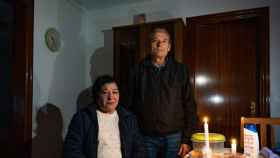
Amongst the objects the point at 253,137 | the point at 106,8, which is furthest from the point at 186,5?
the point at 253,137

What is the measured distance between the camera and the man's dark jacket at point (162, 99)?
1.55 meters

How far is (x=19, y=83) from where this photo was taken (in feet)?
6.43

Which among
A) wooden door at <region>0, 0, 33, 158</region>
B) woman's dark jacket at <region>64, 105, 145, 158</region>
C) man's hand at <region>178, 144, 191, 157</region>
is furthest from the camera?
wooden door at <region>0, 0, 33, 158</region>

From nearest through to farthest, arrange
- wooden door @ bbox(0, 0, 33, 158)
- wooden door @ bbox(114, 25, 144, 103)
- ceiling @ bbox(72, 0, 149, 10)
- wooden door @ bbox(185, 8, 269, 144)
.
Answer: wooden door @ bbox(0, 0, 33, 158) < wooden door @ bbox(185, 8, 269, 144) < wooden door @ bbox(114, 25, 144, 103) < ceiling @ bbox(72, 0, 149, 10)

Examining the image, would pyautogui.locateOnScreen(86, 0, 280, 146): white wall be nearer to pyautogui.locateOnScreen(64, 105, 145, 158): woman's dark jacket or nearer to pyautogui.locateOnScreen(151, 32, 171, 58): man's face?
pyautogui.locateOnScreen(151, 32, 171, 58): man's face

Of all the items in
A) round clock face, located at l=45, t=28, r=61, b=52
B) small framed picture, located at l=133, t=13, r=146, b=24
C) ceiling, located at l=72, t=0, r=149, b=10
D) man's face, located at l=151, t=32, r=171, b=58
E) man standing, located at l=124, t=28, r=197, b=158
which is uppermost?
ceiling, located at l=72, t=0, r=149, b=10

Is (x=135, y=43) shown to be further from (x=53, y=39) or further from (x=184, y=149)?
(x=184, y=149)

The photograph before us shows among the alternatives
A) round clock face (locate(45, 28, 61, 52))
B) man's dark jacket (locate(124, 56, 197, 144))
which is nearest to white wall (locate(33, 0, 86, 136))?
round clock face (locate(45, 28, 61, 52))

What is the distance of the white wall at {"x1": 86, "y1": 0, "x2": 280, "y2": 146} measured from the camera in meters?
2.14

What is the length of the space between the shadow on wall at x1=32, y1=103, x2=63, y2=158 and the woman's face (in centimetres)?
93

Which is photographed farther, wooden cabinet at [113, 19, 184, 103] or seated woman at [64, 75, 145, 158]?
wooden cabinet at [113, 19, 184, 103]

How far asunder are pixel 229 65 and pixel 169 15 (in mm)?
838

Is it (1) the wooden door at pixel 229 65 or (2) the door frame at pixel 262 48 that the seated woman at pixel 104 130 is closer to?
(1) the wooden door at pixel 229 65

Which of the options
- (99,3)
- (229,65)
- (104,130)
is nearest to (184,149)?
(104,130)
